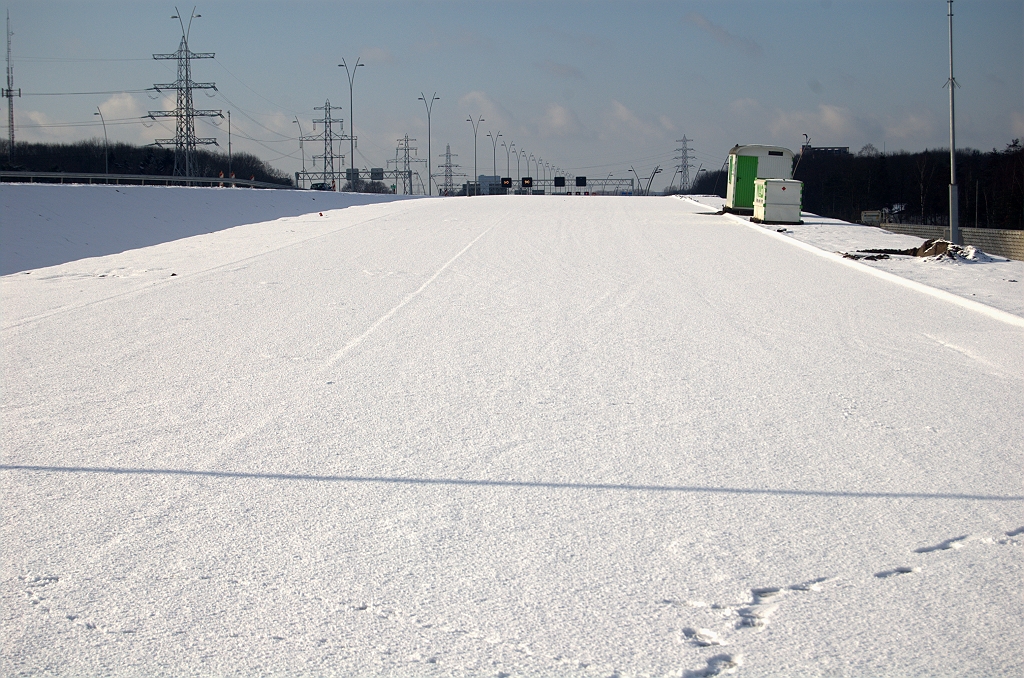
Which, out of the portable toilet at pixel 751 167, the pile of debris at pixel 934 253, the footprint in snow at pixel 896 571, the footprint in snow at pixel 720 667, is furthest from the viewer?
the portable toilet at pixel 751 167

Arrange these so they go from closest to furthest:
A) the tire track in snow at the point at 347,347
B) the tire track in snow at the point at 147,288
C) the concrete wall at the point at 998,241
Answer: the tire track in snow at the point at 347,347
the tire track in snow at the point at 147,288
the concrete wall at the point at 998,241

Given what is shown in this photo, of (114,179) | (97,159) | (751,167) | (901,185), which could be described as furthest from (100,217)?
(901,185)

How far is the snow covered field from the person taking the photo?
3.74 meters

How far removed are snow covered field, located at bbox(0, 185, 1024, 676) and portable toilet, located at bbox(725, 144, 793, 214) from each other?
2720cm

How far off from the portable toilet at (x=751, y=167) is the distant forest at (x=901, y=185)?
82296mm

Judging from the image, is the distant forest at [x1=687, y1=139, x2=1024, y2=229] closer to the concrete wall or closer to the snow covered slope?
the concrete wall

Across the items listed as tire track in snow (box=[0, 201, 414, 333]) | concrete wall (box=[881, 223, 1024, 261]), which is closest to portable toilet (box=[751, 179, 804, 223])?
concrete wall (box=[881, 223, 1024, 261])

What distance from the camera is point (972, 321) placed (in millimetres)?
11805

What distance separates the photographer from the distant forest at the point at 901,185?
121 metres

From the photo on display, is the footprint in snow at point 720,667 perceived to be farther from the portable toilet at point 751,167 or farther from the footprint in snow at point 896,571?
the portable toilet at point 751,167

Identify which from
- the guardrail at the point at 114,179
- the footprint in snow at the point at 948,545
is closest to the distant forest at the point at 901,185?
the guardrail at the point at 114,179

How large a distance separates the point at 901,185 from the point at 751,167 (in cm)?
11313

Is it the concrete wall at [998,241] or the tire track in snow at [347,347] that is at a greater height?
the concrete wall at [998,241]

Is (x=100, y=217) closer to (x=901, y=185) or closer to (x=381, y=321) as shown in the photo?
(x=381, y=321)
